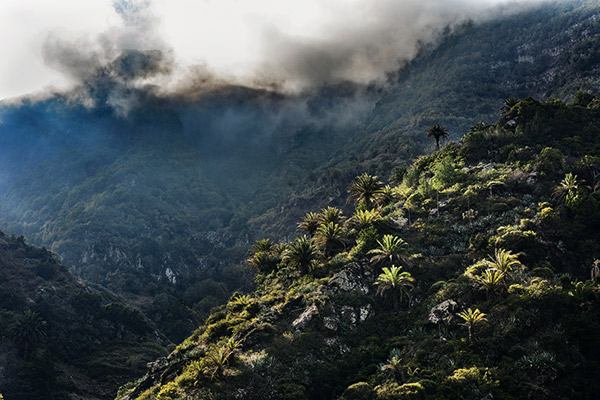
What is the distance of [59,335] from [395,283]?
108 meters

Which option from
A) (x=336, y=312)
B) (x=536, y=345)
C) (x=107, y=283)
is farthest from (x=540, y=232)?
(x=107, y=283)

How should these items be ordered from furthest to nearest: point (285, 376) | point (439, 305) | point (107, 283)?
point (107, 283)
point (439, 305)
point (285, 376)

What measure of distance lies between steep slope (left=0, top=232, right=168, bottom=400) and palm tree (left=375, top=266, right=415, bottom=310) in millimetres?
81846

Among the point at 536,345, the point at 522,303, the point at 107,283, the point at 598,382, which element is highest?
the point at 107,283

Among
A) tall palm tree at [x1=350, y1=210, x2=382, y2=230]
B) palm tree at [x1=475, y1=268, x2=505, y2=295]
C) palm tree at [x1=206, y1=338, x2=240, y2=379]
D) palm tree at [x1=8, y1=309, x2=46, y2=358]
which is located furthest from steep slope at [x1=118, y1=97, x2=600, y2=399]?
palm tree at [x1=8, y1=309, x2=46, y2=358]

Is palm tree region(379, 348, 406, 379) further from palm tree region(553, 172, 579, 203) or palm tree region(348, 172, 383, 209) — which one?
palm tree region(553, 172, 579, 203)

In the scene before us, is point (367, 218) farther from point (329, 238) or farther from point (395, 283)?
point (395, 283)

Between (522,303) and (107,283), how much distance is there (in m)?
189

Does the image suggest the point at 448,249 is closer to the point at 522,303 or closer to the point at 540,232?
the point at 540,232

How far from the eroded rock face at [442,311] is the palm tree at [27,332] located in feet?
330

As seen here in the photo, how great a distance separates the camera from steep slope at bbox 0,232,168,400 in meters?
92.7

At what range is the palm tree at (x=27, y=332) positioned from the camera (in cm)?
9625

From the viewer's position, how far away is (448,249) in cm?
6206

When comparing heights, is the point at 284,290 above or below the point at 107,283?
below
